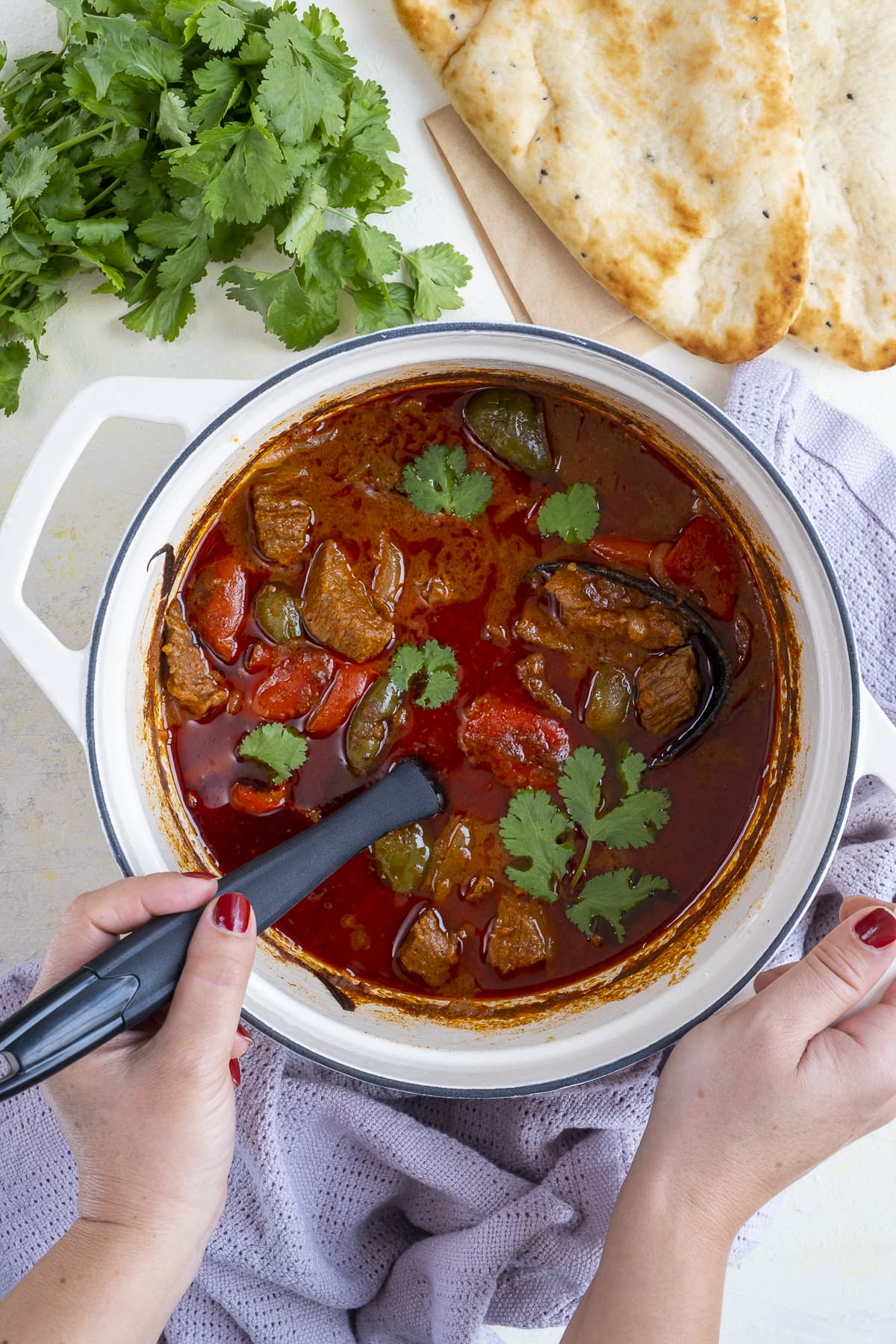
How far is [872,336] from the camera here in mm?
2354

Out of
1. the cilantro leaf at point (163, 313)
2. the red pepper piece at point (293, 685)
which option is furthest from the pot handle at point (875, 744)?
the cilantro leaf at point (163, 313)

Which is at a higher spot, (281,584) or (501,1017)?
(281,584)

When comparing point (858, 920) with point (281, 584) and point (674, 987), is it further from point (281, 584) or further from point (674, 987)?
point (281, 584)

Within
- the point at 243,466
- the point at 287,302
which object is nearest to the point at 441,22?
the point at 287,302

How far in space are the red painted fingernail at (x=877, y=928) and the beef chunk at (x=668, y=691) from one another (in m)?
0.59

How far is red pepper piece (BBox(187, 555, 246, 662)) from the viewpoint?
91.0 inches

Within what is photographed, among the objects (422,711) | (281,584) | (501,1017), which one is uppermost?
(281,584)

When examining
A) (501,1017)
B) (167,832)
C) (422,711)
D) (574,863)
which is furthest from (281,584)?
(501,1017)

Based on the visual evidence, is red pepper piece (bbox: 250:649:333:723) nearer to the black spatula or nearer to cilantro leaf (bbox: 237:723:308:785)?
cilantro leaf (bbox: 237:723:308:785)

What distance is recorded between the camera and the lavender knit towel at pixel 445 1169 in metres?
2.25

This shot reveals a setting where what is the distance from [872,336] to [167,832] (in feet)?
6.29

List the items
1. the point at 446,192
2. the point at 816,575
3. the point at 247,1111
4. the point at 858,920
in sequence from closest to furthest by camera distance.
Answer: the point at 858,920
the point at 816,575
the point at 247,1111
the point at 446,192

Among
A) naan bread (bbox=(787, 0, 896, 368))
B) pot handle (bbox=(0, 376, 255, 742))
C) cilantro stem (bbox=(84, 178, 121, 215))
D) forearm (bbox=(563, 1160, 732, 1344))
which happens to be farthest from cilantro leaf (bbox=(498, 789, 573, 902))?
cilantro stem (bbox=(84, 178, 121, 215))

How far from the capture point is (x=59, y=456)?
1.92 meters
